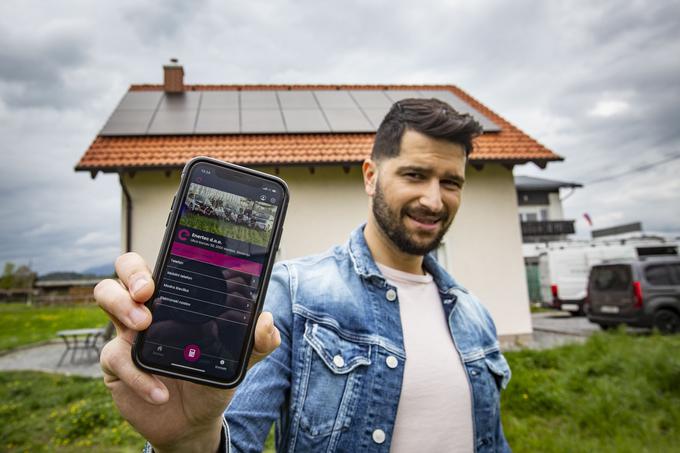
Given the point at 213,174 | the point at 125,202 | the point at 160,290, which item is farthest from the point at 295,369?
the point at 125,202

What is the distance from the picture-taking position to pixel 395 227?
1756mm

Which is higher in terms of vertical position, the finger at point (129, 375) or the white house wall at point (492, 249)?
the white house wall at point (492, 249)

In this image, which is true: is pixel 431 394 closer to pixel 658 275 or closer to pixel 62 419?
pixel 62 419

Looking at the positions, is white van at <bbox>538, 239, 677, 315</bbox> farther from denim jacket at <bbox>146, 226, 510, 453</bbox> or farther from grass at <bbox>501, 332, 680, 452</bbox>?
denim jacket at <bbox>146, 226, 510, 453</bbox>

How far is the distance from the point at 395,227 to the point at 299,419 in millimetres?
880

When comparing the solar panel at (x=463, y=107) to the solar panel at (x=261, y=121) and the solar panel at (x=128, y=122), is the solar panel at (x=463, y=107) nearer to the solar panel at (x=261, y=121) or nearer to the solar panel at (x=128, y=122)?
the solar panel at (x=261, y=121)

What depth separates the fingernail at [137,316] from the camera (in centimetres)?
89

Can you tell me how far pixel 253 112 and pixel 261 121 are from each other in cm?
64

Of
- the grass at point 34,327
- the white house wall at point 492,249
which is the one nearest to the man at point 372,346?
the white house wall at point 492,249

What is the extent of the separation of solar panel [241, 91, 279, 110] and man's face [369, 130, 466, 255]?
876 cm

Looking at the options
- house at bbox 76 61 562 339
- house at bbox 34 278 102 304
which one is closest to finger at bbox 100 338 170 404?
house at bbox 76 61 562 339

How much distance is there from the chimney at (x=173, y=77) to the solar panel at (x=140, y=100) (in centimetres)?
31

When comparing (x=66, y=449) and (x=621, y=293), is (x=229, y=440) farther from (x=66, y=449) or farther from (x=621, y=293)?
(x=621, y=293)

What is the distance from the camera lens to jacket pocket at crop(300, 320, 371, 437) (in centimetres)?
133
